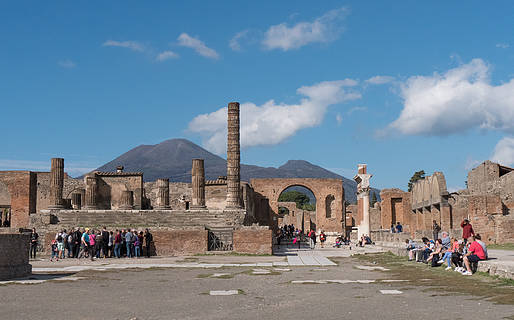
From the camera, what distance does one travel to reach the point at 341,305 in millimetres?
8227

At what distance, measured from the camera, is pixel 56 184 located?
30.9 meters

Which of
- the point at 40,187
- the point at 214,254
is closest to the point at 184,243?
the point at 214,254

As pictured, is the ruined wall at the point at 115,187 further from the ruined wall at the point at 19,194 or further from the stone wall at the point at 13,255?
the stone wall at the point at 13,255

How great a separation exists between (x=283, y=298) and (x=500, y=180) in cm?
2634

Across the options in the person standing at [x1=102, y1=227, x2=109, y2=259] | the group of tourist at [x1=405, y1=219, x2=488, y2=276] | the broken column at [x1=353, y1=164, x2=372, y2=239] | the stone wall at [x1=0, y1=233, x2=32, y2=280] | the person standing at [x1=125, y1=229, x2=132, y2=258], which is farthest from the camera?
the broken column at [x1=353, y1=164, x2=372, y2=239]

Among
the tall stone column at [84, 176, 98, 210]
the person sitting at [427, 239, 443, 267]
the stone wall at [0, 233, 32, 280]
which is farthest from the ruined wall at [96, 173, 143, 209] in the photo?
the person sitting at [427, 239, 443, 267]

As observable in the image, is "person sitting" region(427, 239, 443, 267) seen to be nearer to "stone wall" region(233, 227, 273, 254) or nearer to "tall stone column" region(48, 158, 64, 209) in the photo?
"stone wall" region(233, 227, 273, 254)

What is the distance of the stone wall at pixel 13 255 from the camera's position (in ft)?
38.3

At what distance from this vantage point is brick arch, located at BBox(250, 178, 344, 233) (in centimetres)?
4981

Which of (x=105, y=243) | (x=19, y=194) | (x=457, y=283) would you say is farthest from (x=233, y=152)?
(x=19, y=194)

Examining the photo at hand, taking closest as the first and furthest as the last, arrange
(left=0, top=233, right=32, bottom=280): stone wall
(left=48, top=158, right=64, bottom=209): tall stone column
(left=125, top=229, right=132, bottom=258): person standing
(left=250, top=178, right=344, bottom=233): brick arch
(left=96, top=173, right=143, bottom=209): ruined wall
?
(left=0, top=233, right=32, bottom=280): stone wall
(left=125, top=229, right=132, bottom=258): person standing
(left=48, top=158, right=64, bottom=209): tall stone column
(left=96, top=173, right=143, bottom=209): ruined wall
(left=250, top=178, right=344, bottom=233): brick arch

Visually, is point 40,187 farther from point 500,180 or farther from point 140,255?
point 500,180

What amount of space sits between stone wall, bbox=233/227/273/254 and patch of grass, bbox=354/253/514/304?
7614 mm

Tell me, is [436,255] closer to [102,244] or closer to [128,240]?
[128,240]
